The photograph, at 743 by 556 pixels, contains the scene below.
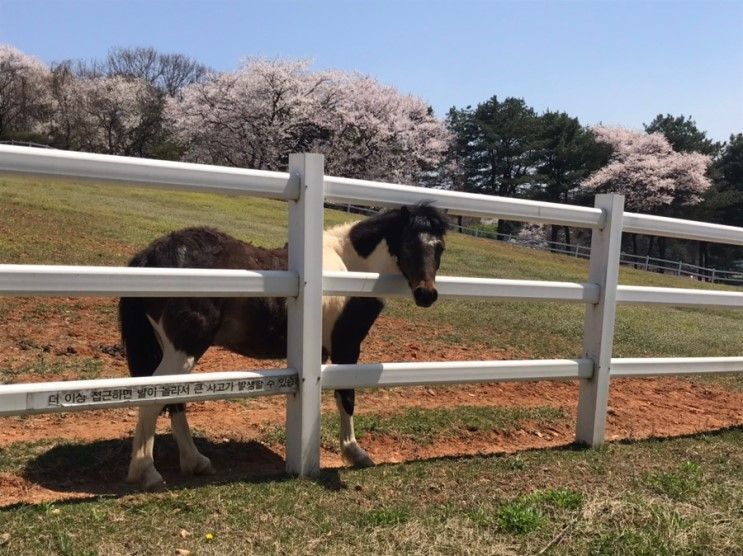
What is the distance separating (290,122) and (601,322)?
43.3m

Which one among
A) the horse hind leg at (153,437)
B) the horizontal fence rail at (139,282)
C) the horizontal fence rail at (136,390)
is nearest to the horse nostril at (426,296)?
the horizontal fence rail at (139,282)

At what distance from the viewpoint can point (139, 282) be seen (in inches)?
130

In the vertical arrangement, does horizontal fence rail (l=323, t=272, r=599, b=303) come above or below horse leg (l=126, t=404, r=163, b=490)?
above

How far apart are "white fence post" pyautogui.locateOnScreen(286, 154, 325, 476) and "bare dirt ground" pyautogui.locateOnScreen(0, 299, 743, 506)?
1.09 ft

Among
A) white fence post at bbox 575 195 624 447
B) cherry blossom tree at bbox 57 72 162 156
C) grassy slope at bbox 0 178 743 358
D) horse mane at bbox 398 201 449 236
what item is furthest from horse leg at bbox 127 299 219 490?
cherry blossom tree at bbox 57 72 162 156

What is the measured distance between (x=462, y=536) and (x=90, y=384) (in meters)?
1.83

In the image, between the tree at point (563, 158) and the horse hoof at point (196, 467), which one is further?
the tree at point (563, 158)

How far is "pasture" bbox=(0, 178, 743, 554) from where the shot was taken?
3020 millimetres

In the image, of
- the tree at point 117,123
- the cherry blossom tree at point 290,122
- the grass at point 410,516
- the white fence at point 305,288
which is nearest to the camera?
the grass at point 410,516

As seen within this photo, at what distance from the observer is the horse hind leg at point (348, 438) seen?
4.47 metres

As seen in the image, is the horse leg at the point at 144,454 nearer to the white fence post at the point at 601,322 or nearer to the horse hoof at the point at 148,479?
the horse hoof at the point at 148,479

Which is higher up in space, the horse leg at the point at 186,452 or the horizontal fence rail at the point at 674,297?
the horizontal fence rail at the point at 674,297

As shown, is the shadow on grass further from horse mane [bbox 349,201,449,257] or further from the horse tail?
horse mane [bbox 349,201,449,257]

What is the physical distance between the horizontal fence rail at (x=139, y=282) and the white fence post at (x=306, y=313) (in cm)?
10
